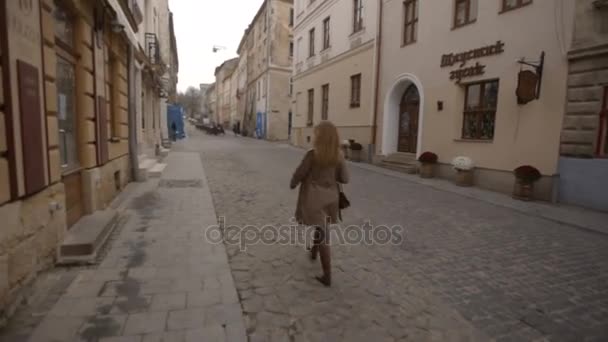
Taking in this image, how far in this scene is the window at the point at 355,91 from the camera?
15.8m

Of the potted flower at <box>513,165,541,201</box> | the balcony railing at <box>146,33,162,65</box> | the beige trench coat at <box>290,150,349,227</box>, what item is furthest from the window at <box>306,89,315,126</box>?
the beige trench coat at <box>290,150,349,227</box>

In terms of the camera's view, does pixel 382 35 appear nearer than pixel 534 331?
No

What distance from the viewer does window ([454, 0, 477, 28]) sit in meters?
9.87

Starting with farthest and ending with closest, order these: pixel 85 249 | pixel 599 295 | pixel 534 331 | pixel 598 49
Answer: pixel 598 49 < pixel 85 249 < pixel 599 295 < pixel 534 331

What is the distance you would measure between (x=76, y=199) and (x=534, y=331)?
5470 mm

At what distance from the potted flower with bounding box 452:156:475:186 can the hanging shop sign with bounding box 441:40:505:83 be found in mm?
2423

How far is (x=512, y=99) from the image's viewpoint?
27.9ft

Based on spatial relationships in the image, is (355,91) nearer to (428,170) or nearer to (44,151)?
(428,170)

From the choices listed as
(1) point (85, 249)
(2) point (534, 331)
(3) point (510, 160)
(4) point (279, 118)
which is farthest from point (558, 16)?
(4) point (279, 118)

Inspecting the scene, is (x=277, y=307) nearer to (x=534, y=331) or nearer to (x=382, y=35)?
(x=534, y=331)

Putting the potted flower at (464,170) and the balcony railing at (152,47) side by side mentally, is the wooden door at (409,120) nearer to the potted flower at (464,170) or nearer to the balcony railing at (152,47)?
the potted flower at (464,170)

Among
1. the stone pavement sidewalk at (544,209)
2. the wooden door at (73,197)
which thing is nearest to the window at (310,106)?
the stone pavement sidewalk at (544,209)

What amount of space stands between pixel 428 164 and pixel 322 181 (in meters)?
8.48
